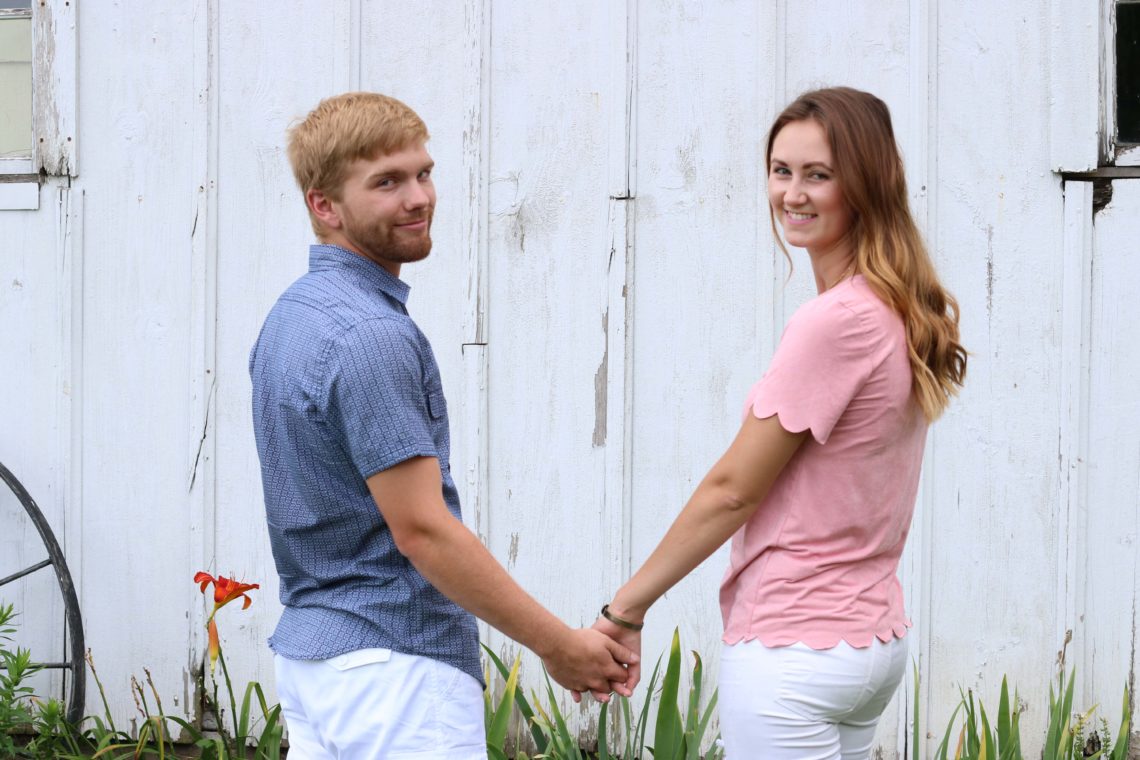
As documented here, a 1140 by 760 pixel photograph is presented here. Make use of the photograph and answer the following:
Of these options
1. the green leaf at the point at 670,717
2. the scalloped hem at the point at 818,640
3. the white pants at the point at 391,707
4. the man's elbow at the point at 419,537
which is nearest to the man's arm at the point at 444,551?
the man's elbow at the point at 419,537

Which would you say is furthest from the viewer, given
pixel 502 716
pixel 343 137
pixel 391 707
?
pixel 502 716

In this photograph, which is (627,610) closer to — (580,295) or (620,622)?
(620,622)

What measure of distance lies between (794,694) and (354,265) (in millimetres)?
956

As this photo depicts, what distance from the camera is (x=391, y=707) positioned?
1846mm

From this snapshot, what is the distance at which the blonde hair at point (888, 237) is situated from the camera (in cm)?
198

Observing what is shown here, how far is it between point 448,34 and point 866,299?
6.86 feet

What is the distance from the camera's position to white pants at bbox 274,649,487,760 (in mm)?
1836

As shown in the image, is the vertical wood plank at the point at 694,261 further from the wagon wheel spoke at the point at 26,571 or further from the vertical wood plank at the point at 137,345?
the wagon wheel spoke at the point at 26,571

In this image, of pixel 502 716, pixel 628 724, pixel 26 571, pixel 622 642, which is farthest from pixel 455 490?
pixel 26 571

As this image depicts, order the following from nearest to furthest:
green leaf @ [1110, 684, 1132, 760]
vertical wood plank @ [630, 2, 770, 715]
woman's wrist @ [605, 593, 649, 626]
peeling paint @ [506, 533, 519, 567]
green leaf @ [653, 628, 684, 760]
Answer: woman's wrist @ [605, 593, 649, 626] < green leaf @ [653, 628, 684, 760] < green leaf @ [1110, 684, 1132, 760] < vertical wood plank @ [630, 2, 770, 715] < peeling paint @ [506, 533, 519, 567]

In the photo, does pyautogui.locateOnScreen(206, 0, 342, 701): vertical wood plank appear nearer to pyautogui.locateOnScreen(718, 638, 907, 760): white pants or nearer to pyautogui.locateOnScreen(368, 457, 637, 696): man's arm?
pyautogui.locateOnScreen(368, 457, 637, 696): man's arm

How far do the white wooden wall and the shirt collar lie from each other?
1.65 meters

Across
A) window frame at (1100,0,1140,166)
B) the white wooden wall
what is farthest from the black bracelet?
window frame at (1100,0,1140,166)

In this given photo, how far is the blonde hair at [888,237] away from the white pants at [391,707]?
0.87 m
